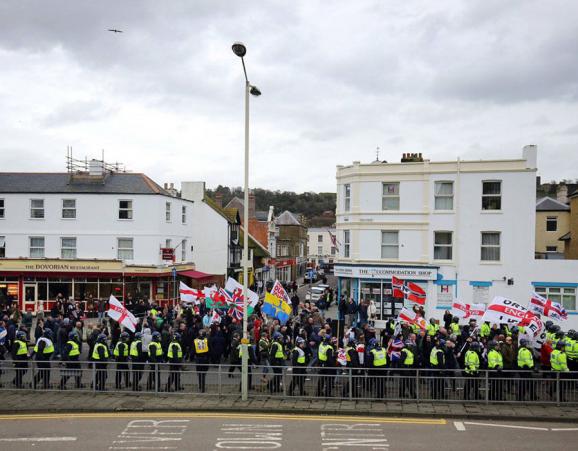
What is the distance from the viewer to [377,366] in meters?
15.0

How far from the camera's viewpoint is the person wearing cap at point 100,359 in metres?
15.3

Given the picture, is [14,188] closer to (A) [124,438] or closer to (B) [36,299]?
(B) [36,299]

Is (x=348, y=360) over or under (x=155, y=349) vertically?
under

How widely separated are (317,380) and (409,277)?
16.2m

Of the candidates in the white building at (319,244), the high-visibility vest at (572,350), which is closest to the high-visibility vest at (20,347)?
the high-visibility vest at (572,350)

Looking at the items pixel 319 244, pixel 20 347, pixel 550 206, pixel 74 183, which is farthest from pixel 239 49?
pixel 319 244

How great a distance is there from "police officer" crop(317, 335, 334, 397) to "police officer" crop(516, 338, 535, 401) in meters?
4.74

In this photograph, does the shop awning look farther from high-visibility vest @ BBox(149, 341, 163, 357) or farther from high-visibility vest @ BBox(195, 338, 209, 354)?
high-visibility vest @ BBox(149, 341, 163, 357)

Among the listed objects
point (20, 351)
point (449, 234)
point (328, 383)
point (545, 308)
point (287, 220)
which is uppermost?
point (287, 220)

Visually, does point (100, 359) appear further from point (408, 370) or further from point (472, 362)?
point (472, 362)

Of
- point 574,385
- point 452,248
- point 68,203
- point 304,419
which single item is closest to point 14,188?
point 68,203

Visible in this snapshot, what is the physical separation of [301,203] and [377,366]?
11862 centimetres

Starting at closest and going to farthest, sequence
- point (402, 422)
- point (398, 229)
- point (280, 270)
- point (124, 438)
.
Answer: point (124, 438) → point (402, 422) → point (398, 229) → point (280, 270)

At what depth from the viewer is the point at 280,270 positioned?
67.7m
